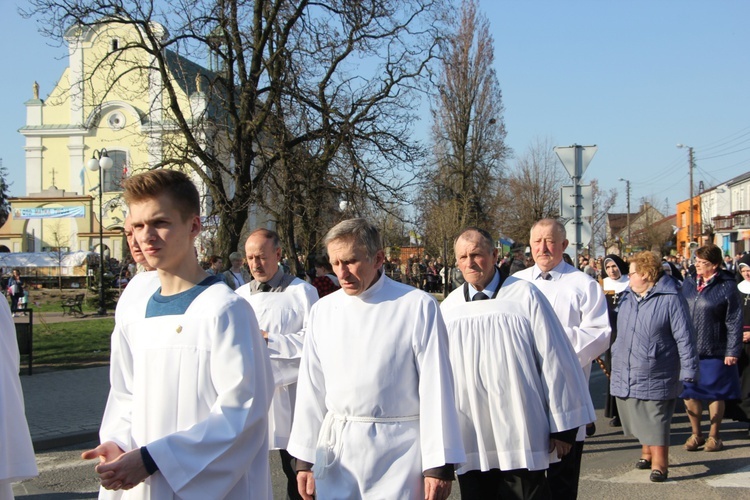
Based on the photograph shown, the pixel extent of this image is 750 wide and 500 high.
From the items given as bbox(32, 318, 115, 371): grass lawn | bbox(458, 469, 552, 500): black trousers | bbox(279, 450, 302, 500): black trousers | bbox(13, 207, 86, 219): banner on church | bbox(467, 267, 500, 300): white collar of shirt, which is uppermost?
bbox(13, 207, 86, 219): banner on church

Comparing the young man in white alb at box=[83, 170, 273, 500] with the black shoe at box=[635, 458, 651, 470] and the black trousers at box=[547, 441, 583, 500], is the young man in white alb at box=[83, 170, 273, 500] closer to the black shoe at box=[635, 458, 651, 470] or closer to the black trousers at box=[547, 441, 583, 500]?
the black trousers at box=[547, 441, 583, 500]

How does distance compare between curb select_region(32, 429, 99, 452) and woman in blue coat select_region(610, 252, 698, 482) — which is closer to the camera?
woman in blue coat select_region(610, 252, 698, 482)

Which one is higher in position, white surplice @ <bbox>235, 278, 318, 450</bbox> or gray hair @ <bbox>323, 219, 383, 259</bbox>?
gray hair @ <bbox>323, 219, 383, 259</bbox>

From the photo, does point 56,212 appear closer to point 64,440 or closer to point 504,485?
point 64,440

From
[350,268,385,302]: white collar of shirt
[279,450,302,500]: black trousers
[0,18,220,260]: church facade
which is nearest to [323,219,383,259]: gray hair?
[350,268,385,302]: white collar of shirt

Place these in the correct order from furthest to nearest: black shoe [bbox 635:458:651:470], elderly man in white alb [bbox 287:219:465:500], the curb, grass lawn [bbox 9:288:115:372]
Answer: grass lawn [bbox 9:288:115:372]
the curb
black shoe [bbox 635:458:651:470]
elderly man in white alb [bbox 287:219:465:500]

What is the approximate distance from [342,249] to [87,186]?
210ft

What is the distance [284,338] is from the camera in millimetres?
5551

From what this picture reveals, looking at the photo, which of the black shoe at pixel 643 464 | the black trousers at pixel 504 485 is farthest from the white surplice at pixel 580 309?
the black trousers at pixel 504 485

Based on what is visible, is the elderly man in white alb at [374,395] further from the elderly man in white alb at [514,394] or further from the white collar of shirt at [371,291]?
the elderly man in white alb at [514,394]

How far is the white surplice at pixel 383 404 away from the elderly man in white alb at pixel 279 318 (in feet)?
5.36

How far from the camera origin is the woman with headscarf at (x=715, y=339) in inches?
326

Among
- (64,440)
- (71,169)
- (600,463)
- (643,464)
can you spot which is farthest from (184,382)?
(71,169)

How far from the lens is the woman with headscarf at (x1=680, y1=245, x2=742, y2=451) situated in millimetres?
8289
